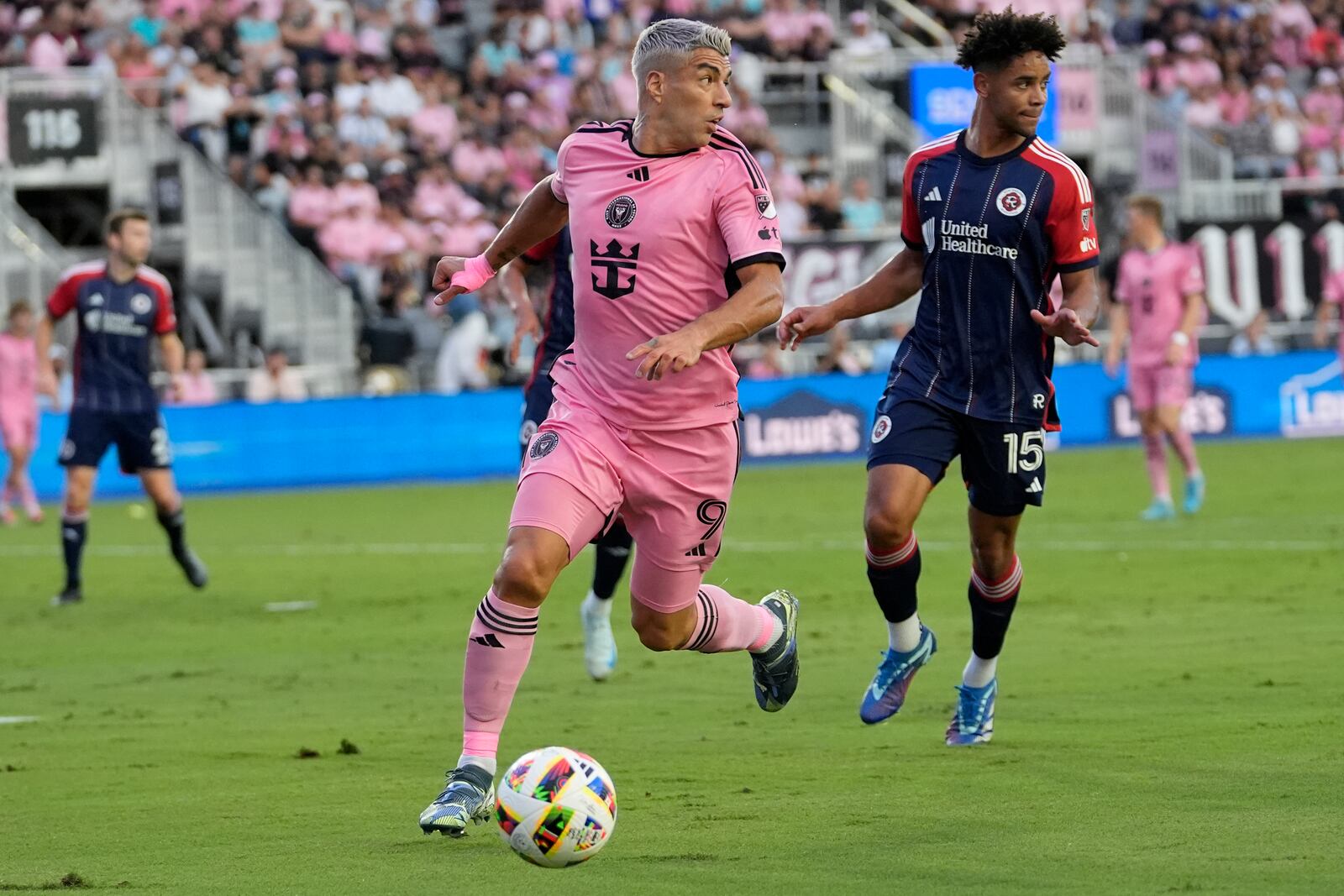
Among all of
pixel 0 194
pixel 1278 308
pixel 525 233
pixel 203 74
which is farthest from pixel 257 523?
pixel 1278 308

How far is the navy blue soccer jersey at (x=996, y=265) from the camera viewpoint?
8031 mm

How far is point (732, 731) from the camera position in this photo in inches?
349

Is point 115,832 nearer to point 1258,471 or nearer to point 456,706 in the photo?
point 456,706

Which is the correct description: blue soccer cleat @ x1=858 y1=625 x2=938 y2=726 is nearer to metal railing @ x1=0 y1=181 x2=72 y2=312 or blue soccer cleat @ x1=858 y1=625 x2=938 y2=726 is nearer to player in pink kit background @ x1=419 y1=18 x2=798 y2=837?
player in pink kit background @ x1=419 y1=18 x2=798 y2=837

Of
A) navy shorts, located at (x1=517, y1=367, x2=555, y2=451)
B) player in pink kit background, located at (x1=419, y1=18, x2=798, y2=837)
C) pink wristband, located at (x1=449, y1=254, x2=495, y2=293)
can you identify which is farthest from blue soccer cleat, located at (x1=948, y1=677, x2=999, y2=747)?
navy shorts, located at (x1=517, y1=367, x2=555, y2=451)

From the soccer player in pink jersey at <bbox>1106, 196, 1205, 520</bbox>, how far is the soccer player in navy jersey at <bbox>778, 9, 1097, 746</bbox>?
10.4 metres

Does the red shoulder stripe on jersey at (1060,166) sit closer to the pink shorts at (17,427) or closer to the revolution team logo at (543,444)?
the revolution team logo at (543,444)

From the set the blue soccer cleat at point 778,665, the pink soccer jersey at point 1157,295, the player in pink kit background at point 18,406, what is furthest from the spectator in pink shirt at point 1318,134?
the blue soccer cleat at point 778,665

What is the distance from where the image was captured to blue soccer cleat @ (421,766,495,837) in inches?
240

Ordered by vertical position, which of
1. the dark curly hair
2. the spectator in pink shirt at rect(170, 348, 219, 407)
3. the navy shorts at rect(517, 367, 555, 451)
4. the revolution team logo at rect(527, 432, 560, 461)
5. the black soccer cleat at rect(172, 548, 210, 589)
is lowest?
the spectator in pink shirt at rect(170, 348, 219, 407)

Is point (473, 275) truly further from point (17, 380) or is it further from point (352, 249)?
point (352, 249)

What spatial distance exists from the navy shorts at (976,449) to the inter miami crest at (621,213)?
5.93ft

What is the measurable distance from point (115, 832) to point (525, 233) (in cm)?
241

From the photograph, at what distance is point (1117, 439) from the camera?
28.7 metres
